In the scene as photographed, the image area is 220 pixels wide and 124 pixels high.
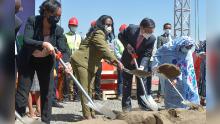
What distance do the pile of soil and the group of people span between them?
83cm

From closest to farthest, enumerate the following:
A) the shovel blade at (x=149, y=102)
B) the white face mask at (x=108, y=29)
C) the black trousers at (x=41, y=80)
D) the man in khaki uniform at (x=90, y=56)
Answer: the black trousers at (x=41, y=80) → the man in khaki uniform at (x=90, y=56) → the white face mask at (x=108, y=29) → the shovel blade at (x=149, y=102)

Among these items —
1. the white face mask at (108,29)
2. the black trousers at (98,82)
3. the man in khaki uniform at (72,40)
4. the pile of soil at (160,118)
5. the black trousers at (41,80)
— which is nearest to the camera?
the pile of soil at (160,118)

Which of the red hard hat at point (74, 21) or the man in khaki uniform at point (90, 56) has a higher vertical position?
the red hard hat at point (74, 21)

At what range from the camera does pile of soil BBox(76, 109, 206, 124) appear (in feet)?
12.8

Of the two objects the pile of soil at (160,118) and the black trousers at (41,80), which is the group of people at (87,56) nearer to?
the black trousers at (41,80)

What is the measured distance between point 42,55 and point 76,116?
7.54ft

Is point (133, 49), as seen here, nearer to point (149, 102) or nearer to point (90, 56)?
point (149, 102)

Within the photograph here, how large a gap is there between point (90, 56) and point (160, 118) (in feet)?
6.04

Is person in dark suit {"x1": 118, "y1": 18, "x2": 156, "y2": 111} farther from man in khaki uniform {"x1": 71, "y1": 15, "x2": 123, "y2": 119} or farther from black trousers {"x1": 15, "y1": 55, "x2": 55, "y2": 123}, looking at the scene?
black trousers {"x1": 15, "y1": 55, "x2": 55, "y2": 123}

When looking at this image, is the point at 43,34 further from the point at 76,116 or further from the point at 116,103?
the point at 116,103

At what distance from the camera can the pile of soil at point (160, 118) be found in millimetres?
3912

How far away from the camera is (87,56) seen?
18.0ft

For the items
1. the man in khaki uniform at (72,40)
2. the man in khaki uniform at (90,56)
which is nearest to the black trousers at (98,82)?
the man in khaki uniform at (72,40)

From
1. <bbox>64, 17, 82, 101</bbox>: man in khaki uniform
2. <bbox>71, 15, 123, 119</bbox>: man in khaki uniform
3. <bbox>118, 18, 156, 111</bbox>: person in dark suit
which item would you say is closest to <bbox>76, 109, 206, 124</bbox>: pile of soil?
<bbox>71, 15, 123, 119</bbox>: man in khaki uniform
